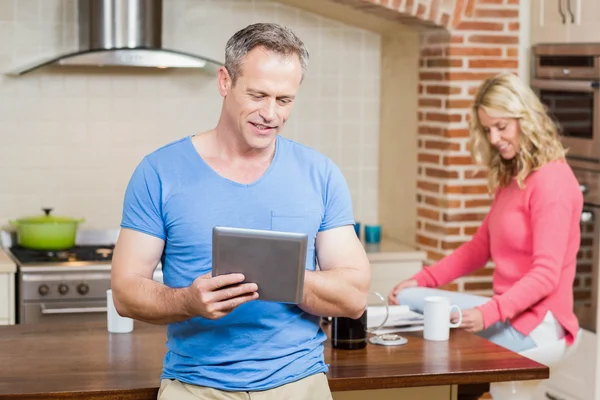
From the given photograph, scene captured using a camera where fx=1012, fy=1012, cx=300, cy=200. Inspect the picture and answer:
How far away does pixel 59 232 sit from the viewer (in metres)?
4.74

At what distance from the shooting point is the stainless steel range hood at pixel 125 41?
468 cm

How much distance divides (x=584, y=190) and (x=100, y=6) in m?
2.34

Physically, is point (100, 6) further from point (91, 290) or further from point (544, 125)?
point (544, 125)

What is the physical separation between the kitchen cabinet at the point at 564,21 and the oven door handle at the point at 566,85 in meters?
0.18

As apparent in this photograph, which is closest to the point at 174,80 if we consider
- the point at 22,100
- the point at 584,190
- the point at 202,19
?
the point at 202,19

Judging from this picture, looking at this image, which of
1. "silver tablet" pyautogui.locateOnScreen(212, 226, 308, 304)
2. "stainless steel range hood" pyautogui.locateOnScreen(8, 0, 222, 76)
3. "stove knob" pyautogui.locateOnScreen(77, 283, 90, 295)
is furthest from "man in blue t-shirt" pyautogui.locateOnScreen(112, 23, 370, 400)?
"stainless steel range hood" pyautogui.locateOnScreen(8, 0, 222, 76)

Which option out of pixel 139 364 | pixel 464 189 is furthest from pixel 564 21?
pixel 139 364

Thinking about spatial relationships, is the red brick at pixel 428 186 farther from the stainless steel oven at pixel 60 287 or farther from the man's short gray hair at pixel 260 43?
the man's short gray hair at pixel 260 43

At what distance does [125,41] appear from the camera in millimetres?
4715

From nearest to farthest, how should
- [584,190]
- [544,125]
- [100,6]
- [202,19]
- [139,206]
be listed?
[139,206] < [544,125] < [584,190] < [100,6] < [202,19]

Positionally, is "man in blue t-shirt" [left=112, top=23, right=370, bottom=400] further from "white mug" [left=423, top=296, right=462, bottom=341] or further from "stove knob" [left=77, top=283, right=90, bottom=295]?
"stove knob" [left=77, top=283, right=90, bottom=295]

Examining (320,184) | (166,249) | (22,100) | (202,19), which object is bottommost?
(166,249)

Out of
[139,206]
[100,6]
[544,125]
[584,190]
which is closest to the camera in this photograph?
[139,206]

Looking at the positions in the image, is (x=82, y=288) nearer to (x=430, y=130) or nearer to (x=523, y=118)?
(x=430, y=130)
